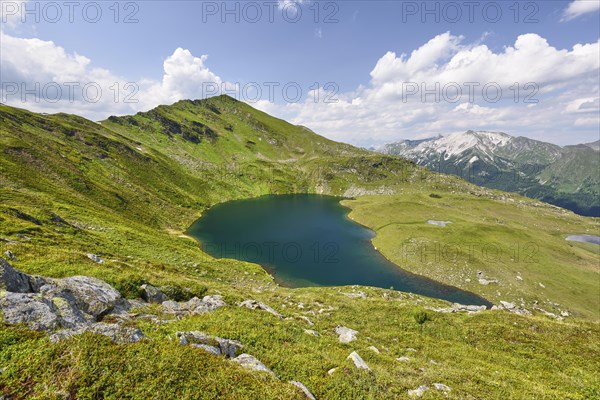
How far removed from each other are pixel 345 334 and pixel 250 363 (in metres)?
11.9

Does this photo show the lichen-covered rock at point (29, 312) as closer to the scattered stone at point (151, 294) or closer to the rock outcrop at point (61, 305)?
the rock outcrop at point (61, 305)

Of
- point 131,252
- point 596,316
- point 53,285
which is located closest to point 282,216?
point 131,252

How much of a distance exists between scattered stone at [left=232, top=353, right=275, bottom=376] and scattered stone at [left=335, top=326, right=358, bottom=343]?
9.57m

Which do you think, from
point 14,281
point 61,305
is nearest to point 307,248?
point 14,281

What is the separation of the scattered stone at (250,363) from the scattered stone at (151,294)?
12888mm

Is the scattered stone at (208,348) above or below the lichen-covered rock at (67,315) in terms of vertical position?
below

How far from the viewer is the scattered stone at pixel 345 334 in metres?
20.9

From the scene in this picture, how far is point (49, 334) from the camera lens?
10.2 meters

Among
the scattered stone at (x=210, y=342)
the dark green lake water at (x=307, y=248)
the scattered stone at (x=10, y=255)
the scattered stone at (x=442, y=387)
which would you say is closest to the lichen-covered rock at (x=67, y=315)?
the scattered stone at (x=210, y=342)

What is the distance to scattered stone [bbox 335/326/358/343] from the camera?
20.9 m

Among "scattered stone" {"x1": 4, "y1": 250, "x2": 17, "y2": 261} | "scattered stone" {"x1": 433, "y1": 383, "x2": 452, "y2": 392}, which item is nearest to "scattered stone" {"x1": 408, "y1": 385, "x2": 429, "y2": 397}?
"scattered stone" {"x1": 433, "y1": 383, "x2": 452, "y2": 392}

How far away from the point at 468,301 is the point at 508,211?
10190 centimetres

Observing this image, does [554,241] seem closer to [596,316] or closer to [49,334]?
[596,316]

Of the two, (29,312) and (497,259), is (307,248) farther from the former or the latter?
(29,312)
